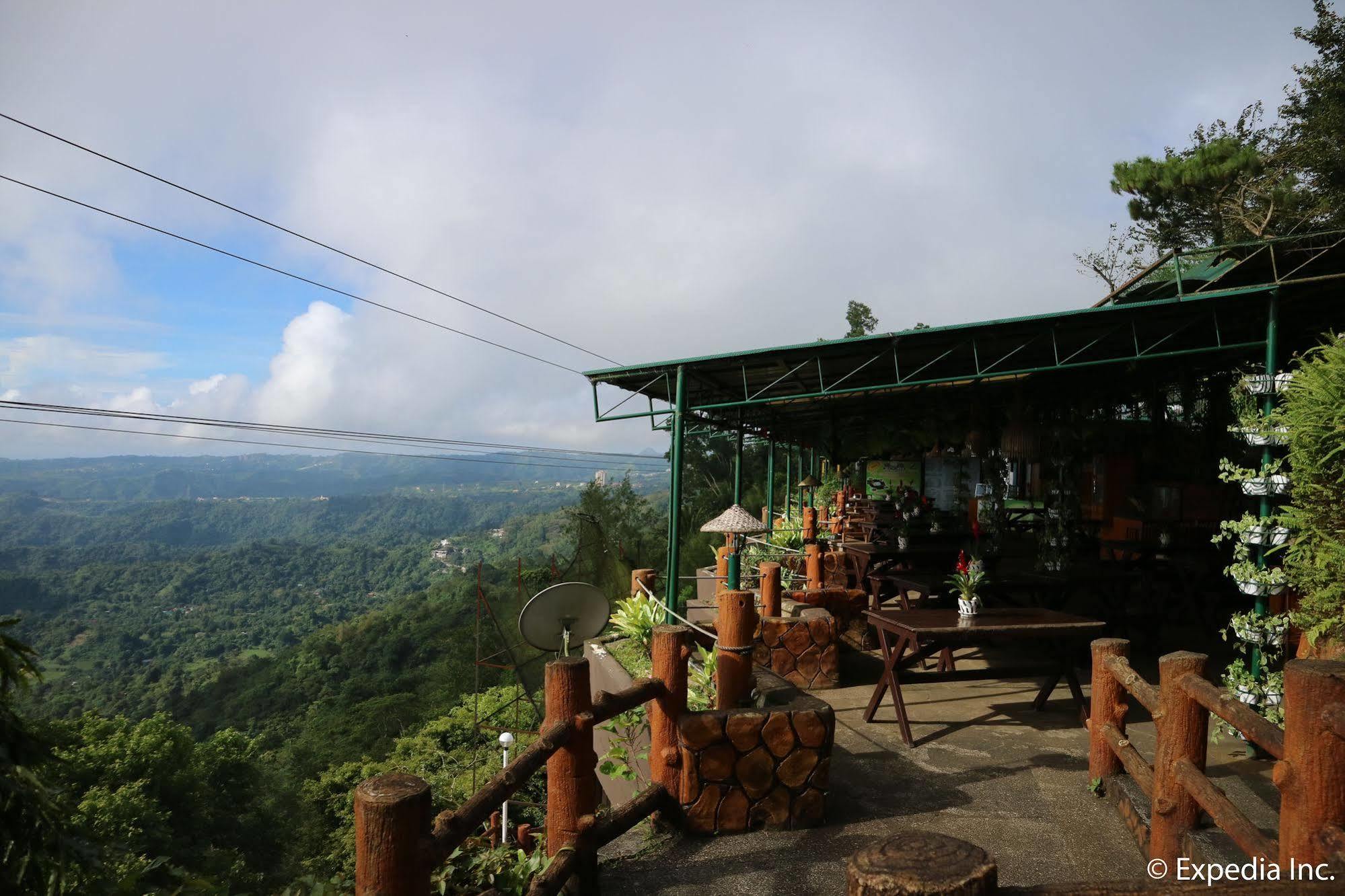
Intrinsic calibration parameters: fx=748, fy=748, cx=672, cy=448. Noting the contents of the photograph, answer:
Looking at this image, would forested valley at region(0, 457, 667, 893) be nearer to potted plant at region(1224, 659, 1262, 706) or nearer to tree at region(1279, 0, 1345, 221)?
potted plant at region(1224, 659, 1262, 706)

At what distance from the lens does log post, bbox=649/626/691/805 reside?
3752 mm

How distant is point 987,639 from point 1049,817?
1.51 metres

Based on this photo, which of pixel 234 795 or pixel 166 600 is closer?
pixel 234 795

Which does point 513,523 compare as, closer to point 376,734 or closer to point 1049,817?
point 376,734

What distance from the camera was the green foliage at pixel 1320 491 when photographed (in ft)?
12.9

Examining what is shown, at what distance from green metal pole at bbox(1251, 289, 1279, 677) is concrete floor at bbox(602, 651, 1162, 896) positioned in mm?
1064

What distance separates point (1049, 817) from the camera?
157 inches

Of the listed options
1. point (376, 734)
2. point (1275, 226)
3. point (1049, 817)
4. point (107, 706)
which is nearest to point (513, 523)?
point (107, 706)

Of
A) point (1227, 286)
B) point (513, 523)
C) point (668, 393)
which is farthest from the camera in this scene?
point (513, 523)

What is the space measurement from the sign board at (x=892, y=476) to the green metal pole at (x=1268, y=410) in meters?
12.0

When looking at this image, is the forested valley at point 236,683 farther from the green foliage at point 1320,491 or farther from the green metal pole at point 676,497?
the green foliage at point 1320,491

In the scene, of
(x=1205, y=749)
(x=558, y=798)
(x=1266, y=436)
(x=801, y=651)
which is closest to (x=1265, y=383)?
(x=1266, y=436)

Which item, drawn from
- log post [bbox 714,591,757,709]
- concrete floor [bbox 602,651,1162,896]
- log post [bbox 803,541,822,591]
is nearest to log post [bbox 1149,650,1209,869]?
concrete floor [bbox 602,651,1162,896]

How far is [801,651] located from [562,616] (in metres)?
2.37
